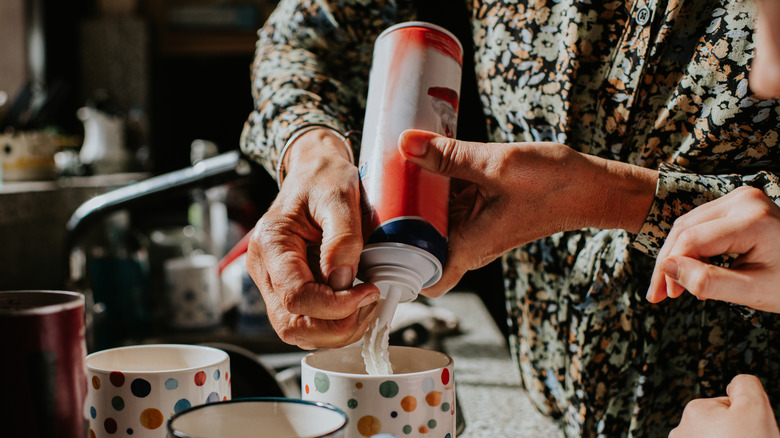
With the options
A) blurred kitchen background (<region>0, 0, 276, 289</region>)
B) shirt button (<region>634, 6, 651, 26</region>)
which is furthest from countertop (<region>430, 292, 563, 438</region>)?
blurred kitchen background (<region>0, 0, 276, 289</region>)

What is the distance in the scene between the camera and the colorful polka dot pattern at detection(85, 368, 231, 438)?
0.49 metres

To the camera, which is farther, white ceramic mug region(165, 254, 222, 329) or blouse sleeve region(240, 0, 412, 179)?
white ceramic mug region(165, 254, 222, 329)

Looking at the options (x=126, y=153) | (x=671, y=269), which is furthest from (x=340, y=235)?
(x=126, y=153)

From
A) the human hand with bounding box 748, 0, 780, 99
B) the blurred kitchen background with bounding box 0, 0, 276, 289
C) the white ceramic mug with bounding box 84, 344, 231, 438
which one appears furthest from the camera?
the blurred kitchen background with bounding box 0, 0, 276, 289

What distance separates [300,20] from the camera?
3.20 ft

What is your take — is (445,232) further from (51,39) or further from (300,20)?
(51,39)

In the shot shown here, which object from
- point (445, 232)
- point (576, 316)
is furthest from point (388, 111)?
point (576, 316)

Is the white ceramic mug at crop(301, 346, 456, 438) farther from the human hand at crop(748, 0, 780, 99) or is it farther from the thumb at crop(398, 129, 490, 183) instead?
the human hand at crop(748, 0, 780, 99)

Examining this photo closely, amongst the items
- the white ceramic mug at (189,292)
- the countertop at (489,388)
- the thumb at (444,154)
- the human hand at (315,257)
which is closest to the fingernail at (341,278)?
the human hand at (315,257)

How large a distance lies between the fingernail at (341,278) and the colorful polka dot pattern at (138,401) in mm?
139

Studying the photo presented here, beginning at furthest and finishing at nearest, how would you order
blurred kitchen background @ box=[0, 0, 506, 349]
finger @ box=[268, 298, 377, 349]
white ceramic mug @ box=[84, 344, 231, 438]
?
blurred kitchen background @ box=[0, 0, 506, 349] < finger @ box=[268, 298, 377, 349] < white ceramic mug @ box=[84, 344, 231, 438]

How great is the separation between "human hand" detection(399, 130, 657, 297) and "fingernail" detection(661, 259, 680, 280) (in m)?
0.16

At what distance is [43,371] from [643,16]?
0.68m

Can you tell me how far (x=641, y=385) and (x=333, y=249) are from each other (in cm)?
48
